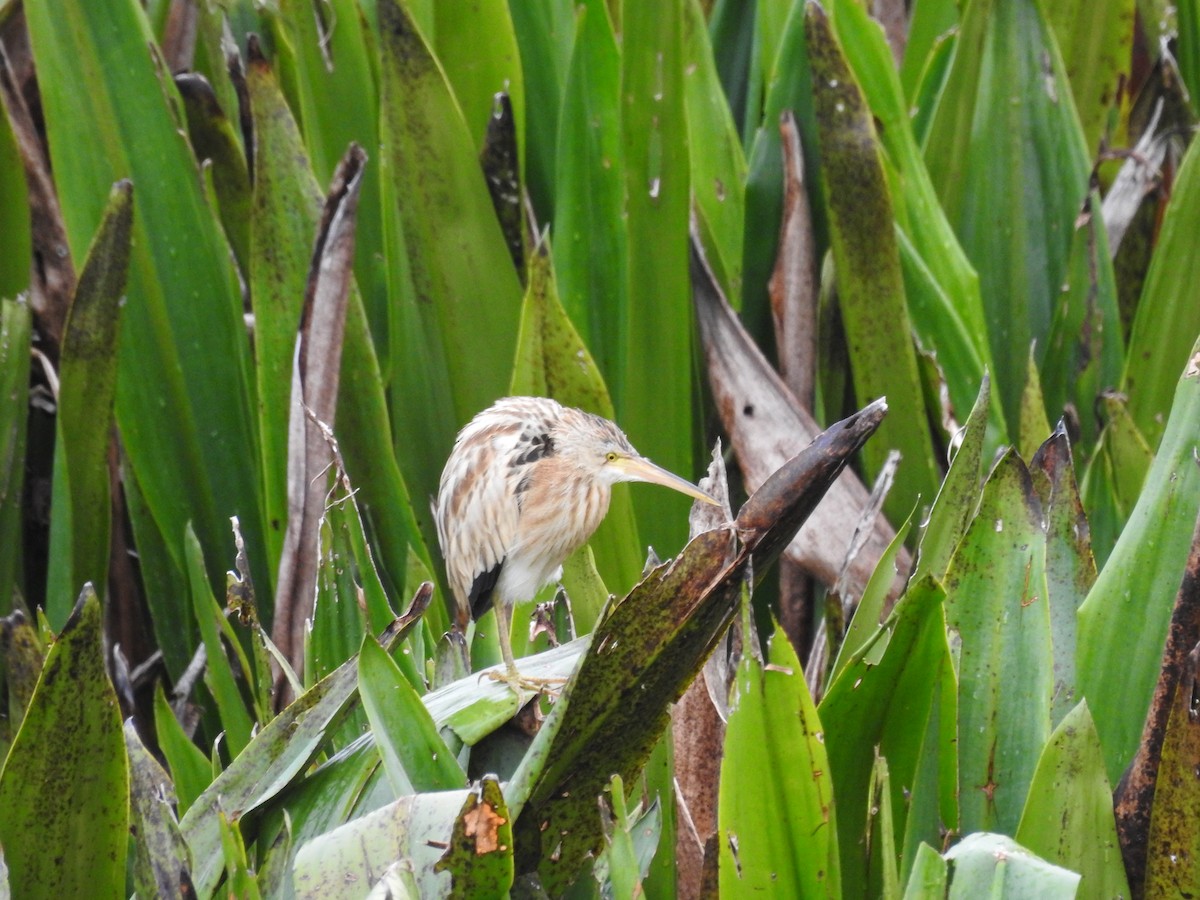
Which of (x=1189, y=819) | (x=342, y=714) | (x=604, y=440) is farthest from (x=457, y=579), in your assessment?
(x=1189, y=819)

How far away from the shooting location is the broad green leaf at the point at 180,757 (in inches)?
47.2

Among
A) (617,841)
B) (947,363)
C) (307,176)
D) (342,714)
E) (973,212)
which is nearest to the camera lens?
(617,841)

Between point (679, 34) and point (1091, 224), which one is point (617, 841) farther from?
point (1091, 224)

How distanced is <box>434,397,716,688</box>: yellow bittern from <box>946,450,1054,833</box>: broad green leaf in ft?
1.10

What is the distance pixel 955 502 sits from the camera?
0.99 meters

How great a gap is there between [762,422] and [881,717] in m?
0.67

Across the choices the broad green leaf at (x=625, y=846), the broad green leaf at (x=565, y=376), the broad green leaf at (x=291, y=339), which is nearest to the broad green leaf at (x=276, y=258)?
the broad green leaf at (x=291, y=339)

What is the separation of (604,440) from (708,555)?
514mm

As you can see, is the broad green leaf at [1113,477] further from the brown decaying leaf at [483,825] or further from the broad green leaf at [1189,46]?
the broad green leaf at [1189,46]

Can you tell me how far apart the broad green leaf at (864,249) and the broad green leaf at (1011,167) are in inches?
11.4

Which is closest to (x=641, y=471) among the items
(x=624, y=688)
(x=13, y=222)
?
(x=624, y=688)

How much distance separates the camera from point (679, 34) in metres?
1.41

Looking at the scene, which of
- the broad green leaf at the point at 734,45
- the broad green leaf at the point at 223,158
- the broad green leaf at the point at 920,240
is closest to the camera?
the broad green leaf at the point at 920,240

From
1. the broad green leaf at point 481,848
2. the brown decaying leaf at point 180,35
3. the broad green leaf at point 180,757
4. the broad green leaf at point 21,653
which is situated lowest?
the broad green leaf at point 180,757
